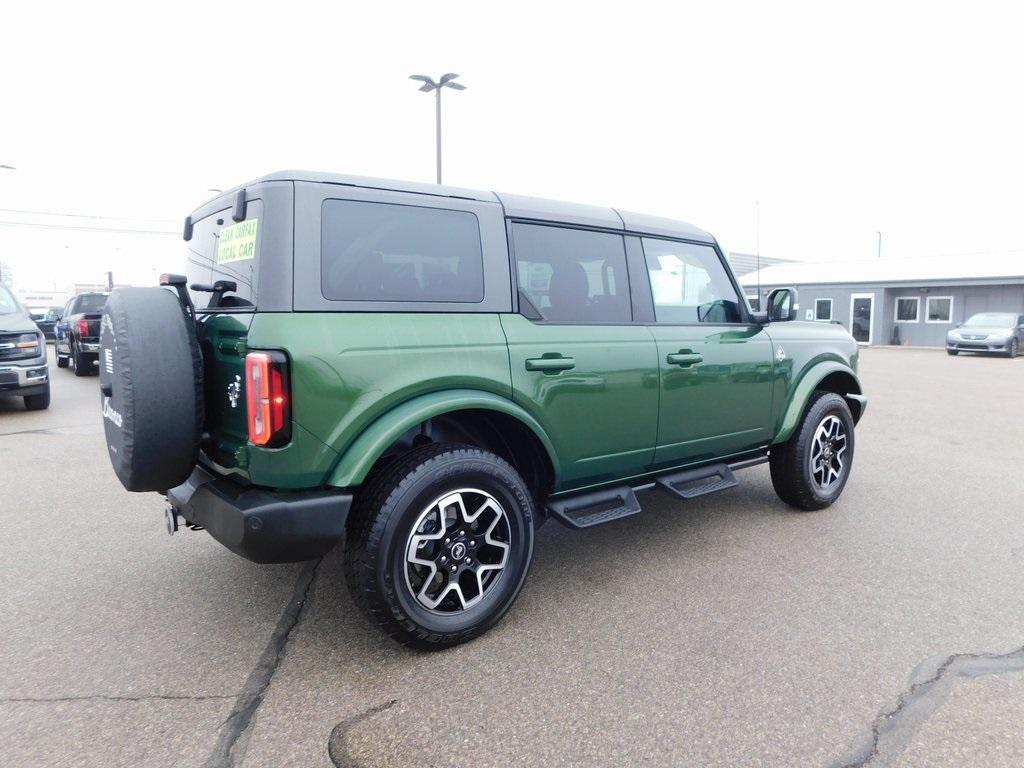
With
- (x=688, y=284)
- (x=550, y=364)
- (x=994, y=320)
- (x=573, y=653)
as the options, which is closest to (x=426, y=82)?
(x=688, y=284)

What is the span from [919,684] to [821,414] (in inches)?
90.1

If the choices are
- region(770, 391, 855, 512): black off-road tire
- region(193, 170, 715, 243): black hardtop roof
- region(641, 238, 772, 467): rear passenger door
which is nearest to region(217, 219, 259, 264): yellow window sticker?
region(193, 170, 715, 243): black hardtop roof

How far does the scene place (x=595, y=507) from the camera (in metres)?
3.50

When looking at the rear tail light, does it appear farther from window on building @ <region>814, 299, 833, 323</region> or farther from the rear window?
window on building @ <region>814, 299, 833, 323</region>

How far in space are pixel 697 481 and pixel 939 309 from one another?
27.5 meters

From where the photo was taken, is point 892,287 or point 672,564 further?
point 892,287

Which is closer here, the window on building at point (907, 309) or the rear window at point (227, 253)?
the rear window at point (227, 253)

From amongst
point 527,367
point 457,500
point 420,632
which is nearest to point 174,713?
point 420,632

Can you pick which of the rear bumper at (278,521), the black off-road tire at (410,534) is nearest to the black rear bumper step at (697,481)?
the black off-road tire at (410,534)

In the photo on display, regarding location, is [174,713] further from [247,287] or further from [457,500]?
[247,287]

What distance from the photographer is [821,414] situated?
14.9 feet

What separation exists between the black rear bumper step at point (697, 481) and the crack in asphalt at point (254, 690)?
2052 millimetres

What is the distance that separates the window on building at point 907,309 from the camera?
2691cm

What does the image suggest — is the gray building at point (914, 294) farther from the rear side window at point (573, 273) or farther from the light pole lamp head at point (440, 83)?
the rear side window at point (573, 273)
